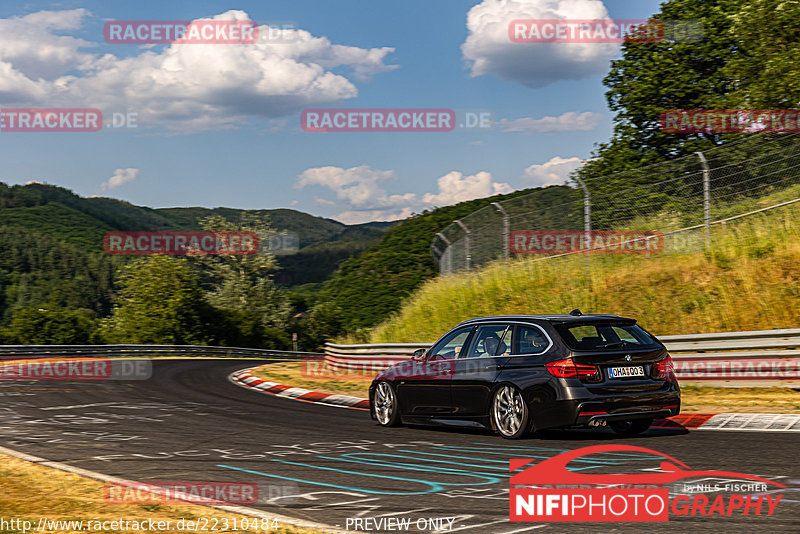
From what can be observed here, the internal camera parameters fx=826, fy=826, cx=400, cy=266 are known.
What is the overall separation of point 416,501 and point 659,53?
117 feet

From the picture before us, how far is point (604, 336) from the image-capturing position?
31.1ft

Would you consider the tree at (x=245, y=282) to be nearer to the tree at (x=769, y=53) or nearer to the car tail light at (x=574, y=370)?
the tree at (x=769, y=53)

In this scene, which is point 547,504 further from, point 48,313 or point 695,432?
point 48,313

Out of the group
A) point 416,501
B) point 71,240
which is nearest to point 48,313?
point 416,501

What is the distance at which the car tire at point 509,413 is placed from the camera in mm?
9328

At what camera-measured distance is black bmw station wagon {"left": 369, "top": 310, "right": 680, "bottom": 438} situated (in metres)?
8.98

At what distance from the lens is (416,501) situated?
6.25 m

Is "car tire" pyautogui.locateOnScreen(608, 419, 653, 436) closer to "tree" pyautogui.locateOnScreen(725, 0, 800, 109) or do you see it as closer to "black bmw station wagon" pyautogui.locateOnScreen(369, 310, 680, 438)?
"black bmw station wagon" pyautogui.locateOnScreen(369, 310, 680, 438)

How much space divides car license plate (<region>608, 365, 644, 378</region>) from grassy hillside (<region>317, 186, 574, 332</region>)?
79454 millimetres

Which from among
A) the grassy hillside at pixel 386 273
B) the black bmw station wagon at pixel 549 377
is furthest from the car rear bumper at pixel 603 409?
the grassy hillside at pixel 386 273

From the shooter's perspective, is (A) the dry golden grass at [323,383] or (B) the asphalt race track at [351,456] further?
(A) the dry golden grass at [323,383]

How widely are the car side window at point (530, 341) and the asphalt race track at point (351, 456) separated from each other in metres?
1.03

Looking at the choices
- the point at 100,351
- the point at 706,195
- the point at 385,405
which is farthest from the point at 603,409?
the point at 100,351

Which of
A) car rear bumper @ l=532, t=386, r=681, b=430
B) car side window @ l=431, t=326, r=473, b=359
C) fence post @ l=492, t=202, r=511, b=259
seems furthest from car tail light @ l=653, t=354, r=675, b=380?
fence post @ l=492, t=202, r=511, b=259
